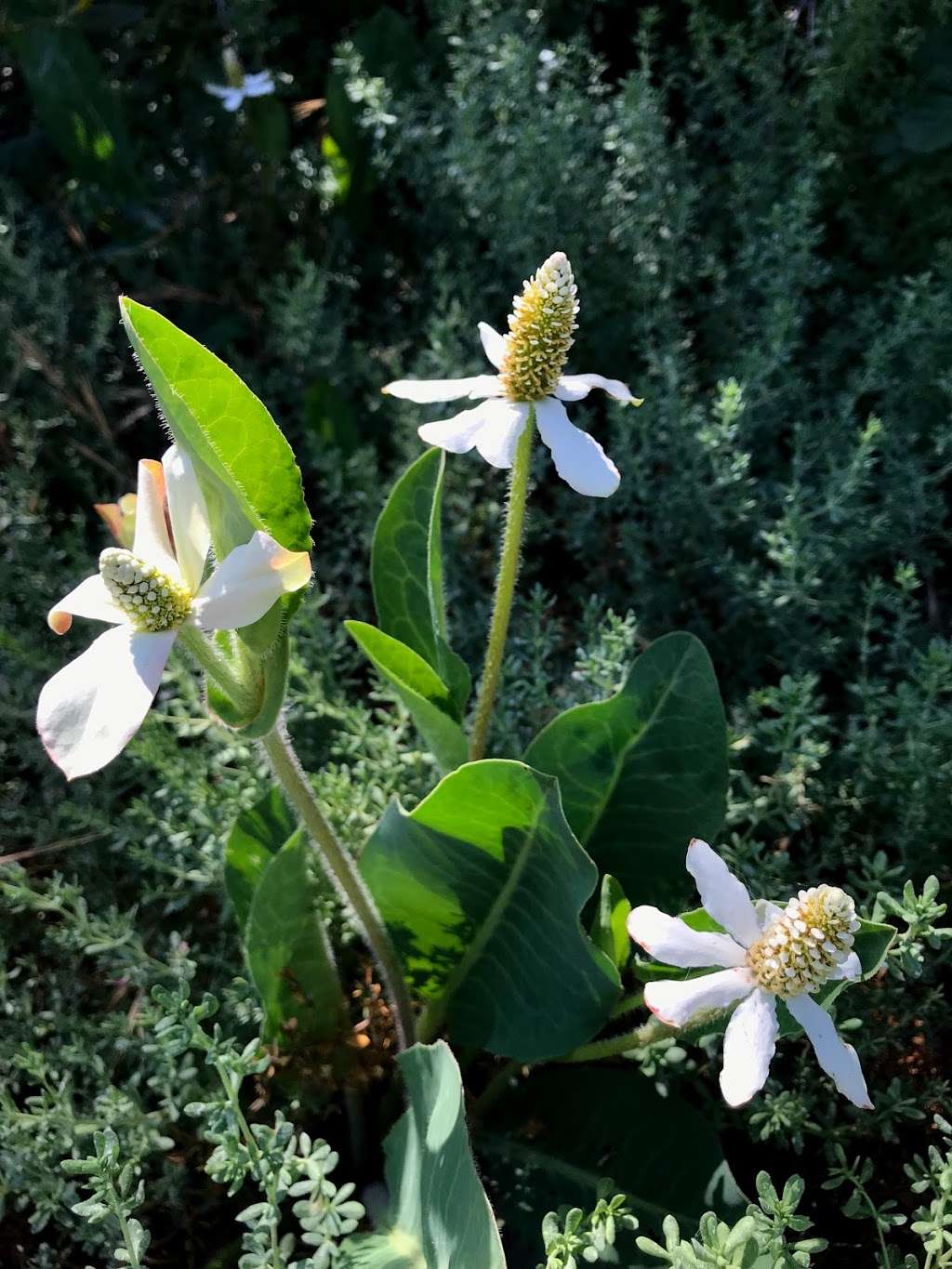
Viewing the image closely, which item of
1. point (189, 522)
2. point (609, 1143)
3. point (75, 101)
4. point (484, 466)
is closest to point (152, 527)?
point (189, 522)

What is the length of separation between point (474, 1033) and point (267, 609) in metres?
0.54

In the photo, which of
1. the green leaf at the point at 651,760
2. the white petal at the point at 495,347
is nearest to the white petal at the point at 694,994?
the green leaf at the point at 651,760

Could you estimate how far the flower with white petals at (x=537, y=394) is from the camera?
0.84m

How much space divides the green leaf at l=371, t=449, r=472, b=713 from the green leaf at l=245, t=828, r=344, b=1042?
0.69 feet

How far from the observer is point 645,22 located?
1779 millimetres

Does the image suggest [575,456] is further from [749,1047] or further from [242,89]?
[242,89]

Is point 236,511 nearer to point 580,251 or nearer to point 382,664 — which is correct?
point 382,664

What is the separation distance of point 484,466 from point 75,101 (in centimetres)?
96

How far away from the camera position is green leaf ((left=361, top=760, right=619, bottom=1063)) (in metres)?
0.88

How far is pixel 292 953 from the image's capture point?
1019 mm

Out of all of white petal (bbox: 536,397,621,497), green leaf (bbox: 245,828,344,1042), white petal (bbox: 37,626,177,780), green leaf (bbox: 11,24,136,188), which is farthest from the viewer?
green leaf (bbox: 11,24,136,188)

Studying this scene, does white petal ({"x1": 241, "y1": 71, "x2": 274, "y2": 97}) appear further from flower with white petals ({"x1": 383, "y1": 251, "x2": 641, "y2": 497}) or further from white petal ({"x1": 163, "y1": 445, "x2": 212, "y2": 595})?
white petal ({"x1": 163, "y1": 445, "x2": 212, "y2": 595})

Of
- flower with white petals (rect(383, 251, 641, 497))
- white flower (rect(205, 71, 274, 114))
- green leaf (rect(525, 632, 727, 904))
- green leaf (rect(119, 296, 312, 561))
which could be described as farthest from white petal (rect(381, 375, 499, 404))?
white flower (rect(205, 71, 274, 114))

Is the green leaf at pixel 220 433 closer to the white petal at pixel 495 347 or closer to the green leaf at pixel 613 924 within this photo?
the white petal at pixel 495 347
